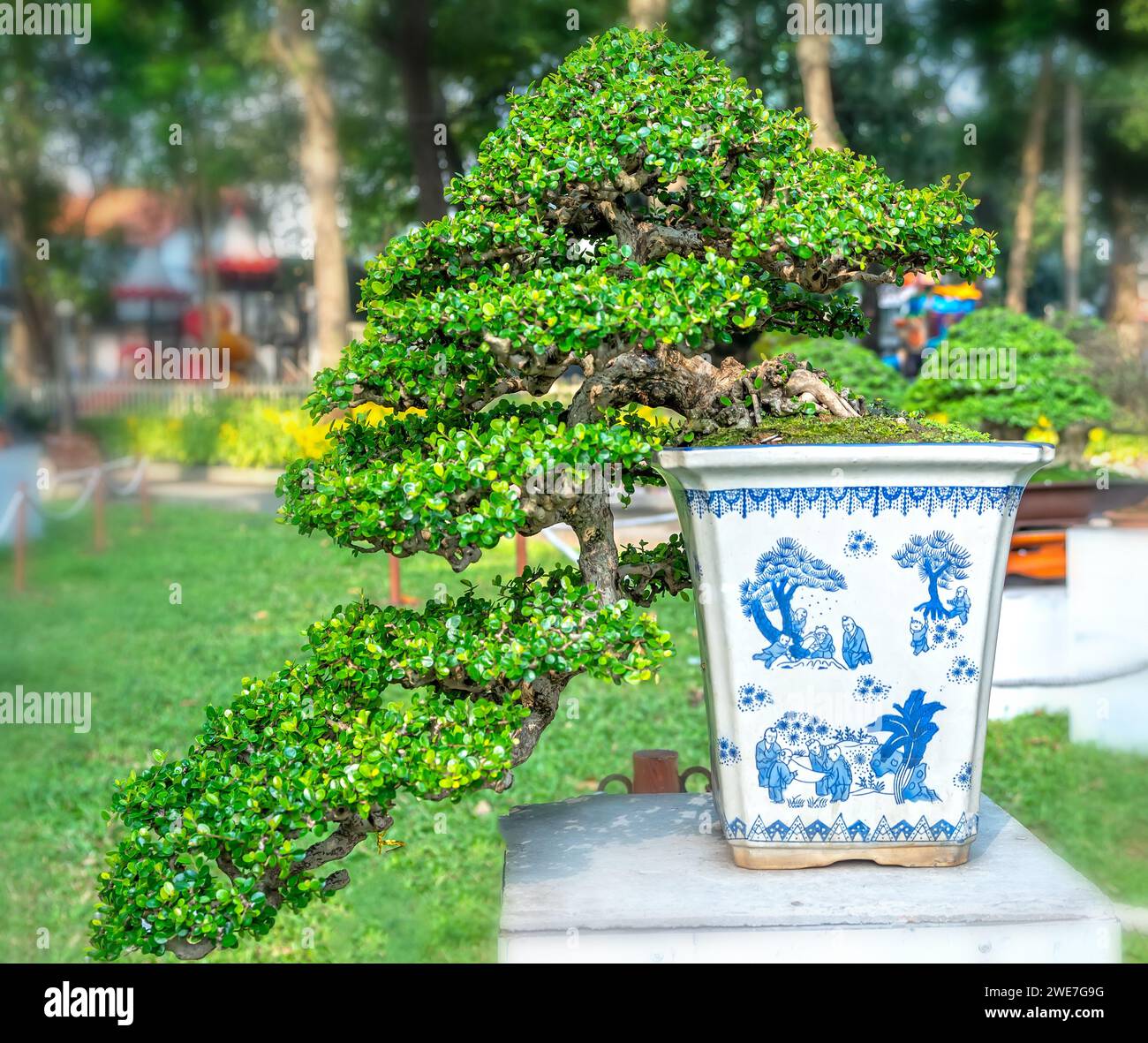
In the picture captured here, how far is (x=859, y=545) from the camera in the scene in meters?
1.92

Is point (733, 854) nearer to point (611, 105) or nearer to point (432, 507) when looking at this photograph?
point (432, 507)

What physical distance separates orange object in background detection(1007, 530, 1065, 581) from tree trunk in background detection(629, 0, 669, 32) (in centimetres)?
360

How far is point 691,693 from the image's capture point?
5012mm

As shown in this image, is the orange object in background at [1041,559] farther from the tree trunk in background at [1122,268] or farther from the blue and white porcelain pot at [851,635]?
the tree trunk in background at [1122,268]

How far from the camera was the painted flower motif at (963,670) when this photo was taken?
6.40 feet

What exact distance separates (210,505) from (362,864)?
15.8ft

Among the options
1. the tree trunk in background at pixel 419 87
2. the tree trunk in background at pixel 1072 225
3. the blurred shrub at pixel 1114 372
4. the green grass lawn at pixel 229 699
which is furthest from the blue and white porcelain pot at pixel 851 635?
the tree trunk in background at pixel 1072 225

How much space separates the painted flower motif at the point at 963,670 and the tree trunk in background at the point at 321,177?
651cm

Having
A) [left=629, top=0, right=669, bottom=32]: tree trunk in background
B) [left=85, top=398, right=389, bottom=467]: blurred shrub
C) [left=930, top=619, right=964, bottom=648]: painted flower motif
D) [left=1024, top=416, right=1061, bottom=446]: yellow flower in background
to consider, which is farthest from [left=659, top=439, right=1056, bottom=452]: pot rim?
[left=85, top=398, right=389, bottom=467]: blurred shrub

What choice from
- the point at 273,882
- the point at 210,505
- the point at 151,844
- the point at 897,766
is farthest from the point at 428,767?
the point at 210,505

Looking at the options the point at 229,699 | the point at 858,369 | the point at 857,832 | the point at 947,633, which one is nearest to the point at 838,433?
the point at 947,633

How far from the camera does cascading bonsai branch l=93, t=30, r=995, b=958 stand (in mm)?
1890

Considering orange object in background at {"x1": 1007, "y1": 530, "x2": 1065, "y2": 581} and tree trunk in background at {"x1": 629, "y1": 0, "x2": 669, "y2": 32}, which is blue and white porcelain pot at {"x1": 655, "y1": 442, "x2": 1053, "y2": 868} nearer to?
orange object in background at {"x1": 1007, "y1": 530, "x2": 1065, "y2": 581}

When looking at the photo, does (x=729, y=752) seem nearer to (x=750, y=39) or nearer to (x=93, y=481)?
(x=93, y=481)
